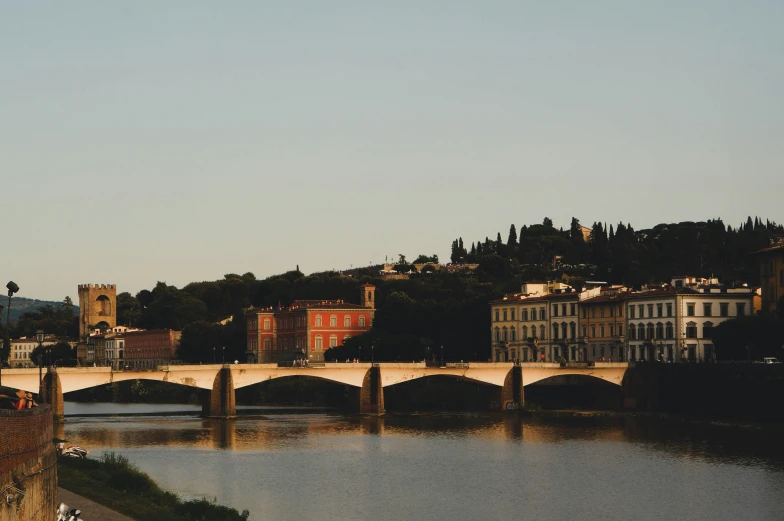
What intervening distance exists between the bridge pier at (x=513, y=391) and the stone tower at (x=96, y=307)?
107997mm

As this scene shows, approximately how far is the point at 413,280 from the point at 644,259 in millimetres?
27867

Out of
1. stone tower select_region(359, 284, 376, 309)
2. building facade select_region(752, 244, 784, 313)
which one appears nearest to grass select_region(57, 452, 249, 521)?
building facade select_region(752, 244, 784, 313)

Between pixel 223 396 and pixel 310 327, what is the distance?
40.6 m

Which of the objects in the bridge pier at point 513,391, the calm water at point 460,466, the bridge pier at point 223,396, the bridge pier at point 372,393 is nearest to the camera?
the calm water at point 460,466

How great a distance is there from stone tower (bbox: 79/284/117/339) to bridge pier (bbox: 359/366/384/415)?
105658 millimetres

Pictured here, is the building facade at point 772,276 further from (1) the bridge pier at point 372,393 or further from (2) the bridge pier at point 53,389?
(2) the bridge pier at point 53,389

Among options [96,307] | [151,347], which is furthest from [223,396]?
[96,307]

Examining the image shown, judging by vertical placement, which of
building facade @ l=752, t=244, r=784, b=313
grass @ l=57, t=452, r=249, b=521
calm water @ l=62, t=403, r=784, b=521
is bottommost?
calm water @ l=62, t=403, r=784, b=521

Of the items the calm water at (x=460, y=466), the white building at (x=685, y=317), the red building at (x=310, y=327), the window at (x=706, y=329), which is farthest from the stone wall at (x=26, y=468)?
the red building at (x=310, y=327)

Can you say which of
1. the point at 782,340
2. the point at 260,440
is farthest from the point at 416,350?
the point at 260,440

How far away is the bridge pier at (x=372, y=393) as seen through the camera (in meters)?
84.2

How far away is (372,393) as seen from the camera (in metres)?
84.6

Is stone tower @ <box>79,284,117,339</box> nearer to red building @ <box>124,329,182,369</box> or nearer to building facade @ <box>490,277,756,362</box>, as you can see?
red building @ <box>124,329,182,369</box>

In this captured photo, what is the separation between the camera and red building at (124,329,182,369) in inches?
5974
